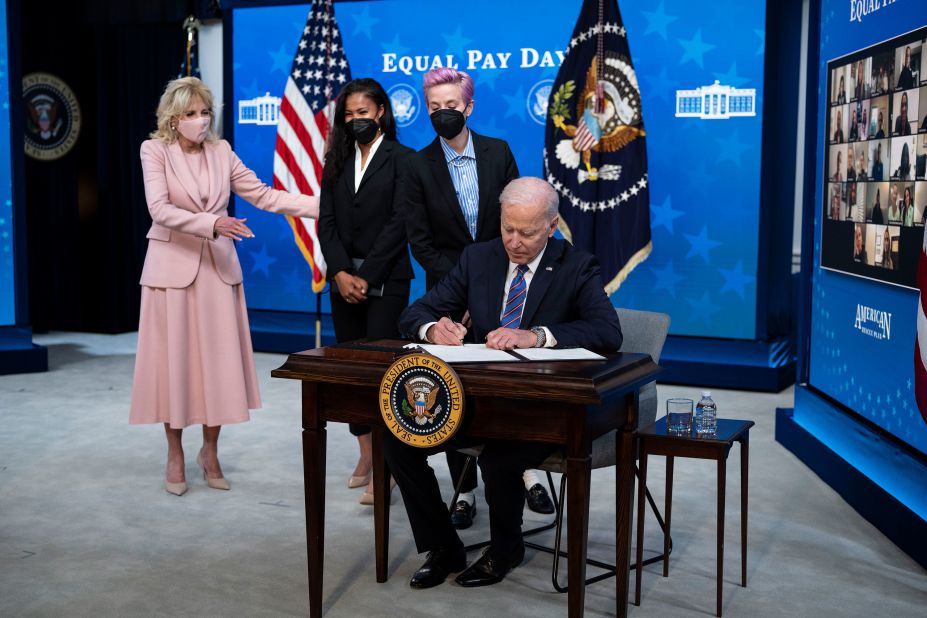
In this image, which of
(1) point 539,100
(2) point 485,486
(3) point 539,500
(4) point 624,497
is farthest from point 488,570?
(1) point 539,100

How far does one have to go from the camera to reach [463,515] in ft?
13.2

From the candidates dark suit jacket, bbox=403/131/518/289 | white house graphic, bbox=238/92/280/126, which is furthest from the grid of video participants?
white house graphic, bbox=238/92/280/126

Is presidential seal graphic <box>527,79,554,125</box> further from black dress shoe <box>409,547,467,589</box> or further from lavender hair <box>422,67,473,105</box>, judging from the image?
black dress shoe <box>409,547,467,589</box>

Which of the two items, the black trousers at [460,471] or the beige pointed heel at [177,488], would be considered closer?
the black trousers at [460,471]

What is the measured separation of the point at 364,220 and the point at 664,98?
3630 mm

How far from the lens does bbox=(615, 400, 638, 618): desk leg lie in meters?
3.00

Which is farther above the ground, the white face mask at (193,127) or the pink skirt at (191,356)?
the white face mask at (193,127)

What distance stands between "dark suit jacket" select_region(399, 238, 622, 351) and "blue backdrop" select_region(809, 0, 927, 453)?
4.87 feet

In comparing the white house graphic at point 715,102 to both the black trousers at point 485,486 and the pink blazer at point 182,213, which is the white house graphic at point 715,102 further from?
the black trousers at point 485,486

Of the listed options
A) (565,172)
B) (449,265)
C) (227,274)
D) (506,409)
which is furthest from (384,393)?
(565,172)

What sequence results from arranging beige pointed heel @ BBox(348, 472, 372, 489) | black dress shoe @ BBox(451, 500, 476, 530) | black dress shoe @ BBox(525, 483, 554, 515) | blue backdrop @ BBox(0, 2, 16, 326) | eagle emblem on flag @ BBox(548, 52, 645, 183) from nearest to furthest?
black dress shoe @ BBox(451, 500, 476, 530), black dress shoe @ BBox(525, 483, 554, 515), beige pointed heel @ BBox(348, 472, 372, 489), eagle emblem on flag @ BBox(548, 52, 645, 183), blue backdrop @ BBox(0, 2, 16, 326)

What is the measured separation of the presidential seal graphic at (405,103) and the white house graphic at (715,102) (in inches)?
77.5

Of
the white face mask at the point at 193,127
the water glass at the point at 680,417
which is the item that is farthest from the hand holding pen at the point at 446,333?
the white face mask at the point at 193,127

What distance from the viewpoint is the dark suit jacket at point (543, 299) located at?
3191 millimetres
